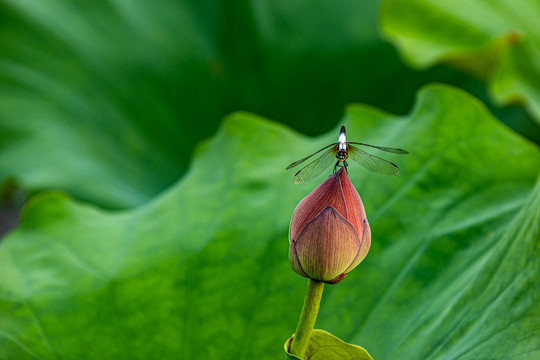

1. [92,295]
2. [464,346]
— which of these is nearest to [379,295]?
[464,346]

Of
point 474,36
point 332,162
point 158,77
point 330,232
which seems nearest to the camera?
point 330,232

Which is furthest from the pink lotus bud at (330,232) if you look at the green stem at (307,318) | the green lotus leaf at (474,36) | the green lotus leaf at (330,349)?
the green lotus leaf at (474,36)

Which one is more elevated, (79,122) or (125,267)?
(79,122)

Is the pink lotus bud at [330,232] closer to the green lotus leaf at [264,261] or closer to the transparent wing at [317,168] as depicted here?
the transparent wing at [317,168]

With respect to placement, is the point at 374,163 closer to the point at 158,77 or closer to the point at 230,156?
the point at 230,156

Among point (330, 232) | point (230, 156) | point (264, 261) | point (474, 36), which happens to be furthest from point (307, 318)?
point (474, 36)

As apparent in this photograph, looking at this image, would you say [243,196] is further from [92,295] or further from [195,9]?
[195,9]
